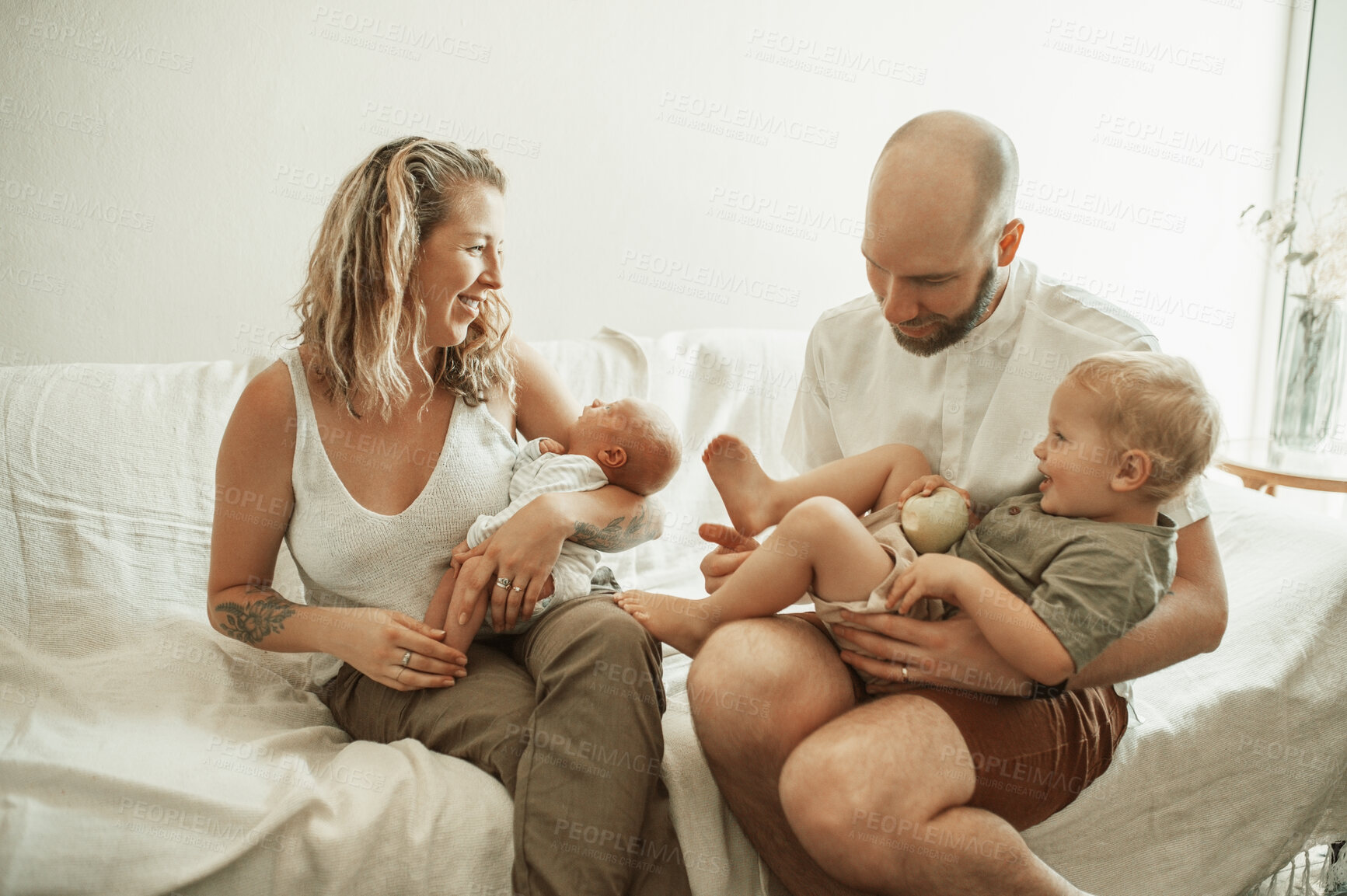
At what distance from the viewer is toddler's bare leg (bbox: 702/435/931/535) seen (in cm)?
150

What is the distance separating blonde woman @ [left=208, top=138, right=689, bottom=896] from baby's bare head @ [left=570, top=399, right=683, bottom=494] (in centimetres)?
8

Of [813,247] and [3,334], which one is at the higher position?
[813,247]

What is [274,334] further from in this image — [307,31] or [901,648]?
[901,648]

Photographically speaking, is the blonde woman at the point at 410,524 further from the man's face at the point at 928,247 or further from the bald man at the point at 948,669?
the man's face at the point at 928,247

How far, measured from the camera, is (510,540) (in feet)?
4.59

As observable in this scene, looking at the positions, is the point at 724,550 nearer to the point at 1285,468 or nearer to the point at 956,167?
the point at 956,167

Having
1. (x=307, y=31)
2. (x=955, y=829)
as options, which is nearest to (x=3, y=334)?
(x=307, y=31)

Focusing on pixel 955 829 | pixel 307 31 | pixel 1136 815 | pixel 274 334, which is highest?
pixel 307 31

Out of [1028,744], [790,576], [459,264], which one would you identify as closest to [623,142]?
[459,264]

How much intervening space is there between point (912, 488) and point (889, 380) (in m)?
0.30

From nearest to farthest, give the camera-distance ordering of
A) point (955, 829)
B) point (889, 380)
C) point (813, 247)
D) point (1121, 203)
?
1. point (955, 829)
2. point (889, 380)
3. point (813, 247)
4. point (1121, 203)

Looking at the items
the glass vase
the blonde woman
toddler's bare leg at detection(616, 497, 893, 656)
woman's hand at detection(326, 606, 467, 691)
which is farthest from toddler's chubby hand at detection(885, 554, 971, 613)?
the glass vase

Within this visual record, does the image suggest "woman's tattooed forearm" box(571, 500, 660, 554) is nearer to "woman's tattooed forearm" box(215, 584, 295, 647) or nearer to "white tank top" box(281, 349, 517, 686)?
"white tank top" box(281, 349, 517, 686)

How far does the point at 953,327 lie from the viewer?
1.45 m
